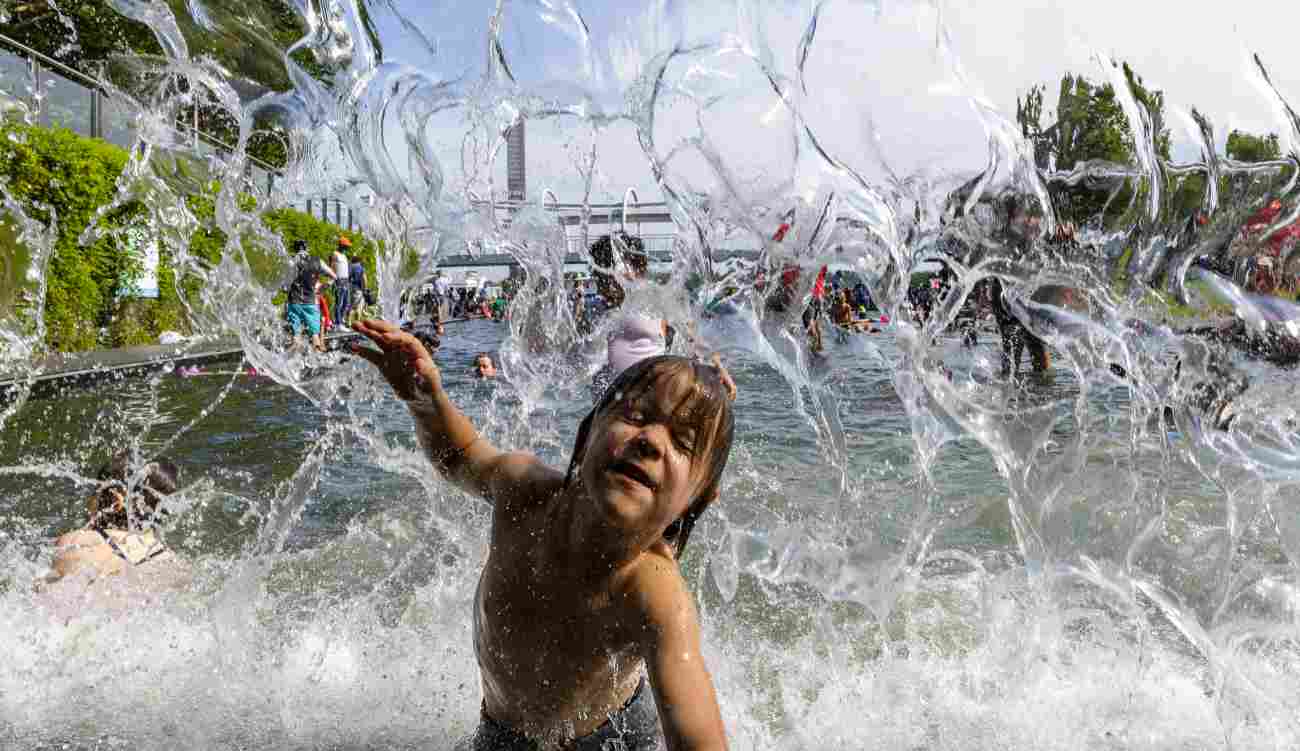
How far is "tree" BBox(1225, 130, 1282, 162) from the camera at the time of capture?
11.5ft

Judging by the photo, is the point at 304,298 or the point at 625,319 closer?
the point at 625,319

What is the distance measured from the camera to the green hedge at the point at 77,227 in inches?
471

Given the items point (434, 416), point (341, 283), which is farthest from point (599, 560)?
point (341, 283)

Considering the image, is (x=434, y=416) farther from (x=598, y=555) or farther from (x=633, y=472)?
(x=633, y=472)

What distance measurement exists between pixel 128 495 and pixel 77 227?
10804 millimetres

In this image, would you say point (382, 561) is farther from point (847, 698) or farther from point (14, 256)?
point (14, 256)

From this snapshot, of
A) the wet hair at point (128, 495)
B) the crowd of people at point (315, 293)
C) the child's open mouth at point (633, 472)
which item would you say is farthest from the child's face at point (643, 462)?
the crowd of people at point (315, 293)

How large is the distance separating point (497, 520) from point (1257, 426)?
11.0 ft

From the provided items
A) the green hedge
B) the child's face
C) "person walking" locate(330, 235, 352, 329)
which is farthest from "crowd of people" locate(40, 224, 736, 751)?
"person walking" locate(330, 235, 352, 329)

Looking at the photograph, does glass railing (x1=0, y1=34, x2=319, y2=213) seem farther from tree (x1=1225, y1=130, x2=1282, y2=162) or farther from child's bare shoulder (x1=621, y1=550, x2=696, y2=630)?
child's bare shoulder (x1=621, y1=550, x2=696, y2=630)

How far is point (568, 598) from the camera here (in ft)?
7.38

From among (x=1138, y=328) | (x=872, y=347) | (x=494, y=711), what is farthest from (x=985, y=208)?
(x=494, y=711)

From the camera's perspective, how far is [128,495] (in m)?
4.41

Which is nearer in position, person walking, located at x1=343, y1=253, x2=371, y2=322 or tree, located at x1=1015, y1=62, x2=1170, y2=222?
tree, located at x1=1015, y1=62, x2=1170, y2=222
